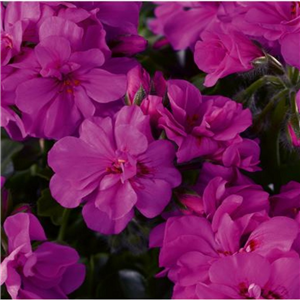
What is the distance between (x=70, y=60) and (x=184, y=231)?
0.59ft

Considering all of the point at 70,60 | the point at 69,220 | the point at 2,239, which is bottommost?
the point at 69,220

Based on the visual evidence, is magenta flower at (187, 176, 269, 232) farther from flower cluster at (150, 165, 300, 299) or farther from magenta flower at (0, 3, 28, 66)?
magenta flower at (0, 3, 28, 66)

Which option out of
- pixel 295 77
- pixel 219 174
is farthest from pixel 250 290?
pixel 295 77

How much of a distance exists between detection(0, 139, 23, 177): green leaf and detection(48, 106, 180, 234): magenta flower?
0.64 feet

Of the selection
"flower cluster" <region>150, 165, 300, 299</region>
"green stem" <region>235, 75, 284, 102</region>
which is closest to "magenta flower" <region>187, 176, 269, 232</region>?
"flower cluster" <region>150, 165, 300, 299</region>

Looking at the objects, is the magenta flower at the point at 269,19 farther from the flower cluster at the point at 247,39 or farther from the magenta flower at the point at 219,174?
the magenta flower at the point at 219,174

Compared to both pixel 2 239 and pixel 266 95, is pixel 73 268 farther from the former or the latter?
pixel 266 95

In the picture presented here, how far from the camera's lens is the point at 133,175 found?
1.88ft

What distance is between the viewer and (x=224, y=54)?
631 millimetres

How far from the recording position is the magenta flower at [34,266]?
1.83ft

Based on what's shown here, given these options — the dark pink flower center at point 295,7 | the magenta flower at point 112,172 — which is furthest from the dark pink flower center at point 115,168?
the dark pink flower center at point 295,7

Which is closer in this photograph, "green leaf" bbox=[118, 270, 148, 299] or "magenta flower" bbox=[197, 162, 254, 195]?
"magenta flower" bbox=[197, 162, 254, 195]

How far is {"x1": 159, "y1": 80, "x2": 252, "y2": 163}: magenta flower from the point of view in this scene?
0.58 metres

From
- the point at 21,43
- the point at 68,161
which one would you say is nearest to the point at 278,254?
the point at 68,161
